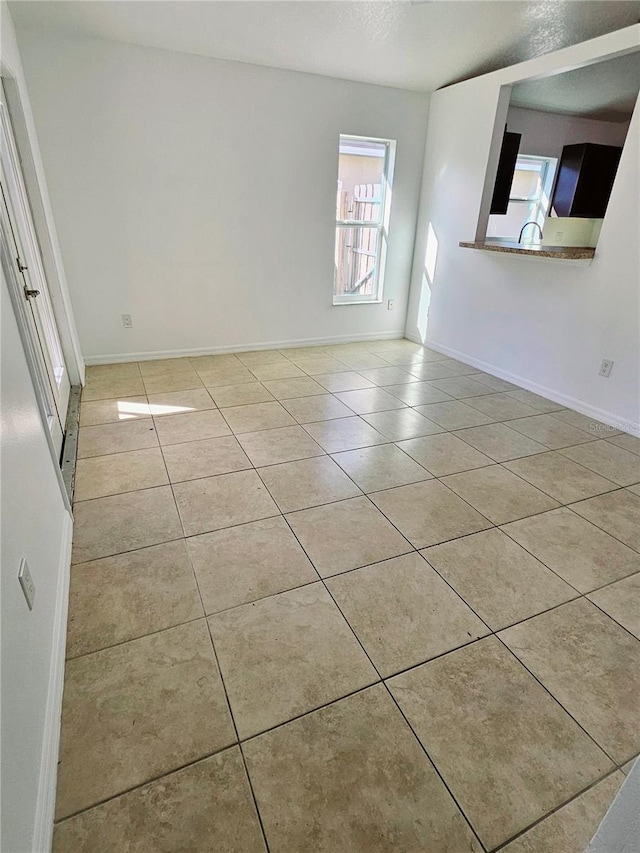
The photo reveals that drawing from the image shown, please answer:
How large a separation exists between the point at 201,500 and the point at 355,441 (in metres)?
1.03

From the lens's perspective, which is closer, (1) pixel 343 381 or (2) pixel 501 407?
(2) pixel 501 407

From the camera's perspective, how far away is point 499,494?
2289 millimetres

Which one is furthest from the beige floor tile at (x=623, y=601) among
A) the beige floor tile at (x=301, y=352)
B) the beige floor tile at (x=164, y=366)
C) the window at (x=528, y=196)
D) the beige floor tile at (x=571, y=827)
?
the window at (x=528, y=196)

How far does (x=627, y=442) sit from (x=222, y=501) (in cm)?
254

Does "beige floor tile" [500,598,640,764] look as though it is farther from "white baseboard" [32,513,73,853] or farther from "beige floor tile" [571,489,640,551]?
"white baseboard" [32,513,73,853]

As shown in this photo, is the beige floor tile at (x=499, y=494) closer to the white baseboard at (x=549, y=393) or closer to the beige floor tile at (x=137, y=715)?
the white baseboard at (x=549, y=393)

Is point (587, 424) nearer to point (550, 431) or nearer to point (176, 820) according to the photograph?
point (550, 431)

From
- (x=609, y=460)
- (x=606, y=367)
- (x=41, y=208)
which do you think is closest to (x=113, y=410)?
(x=41, y=208)

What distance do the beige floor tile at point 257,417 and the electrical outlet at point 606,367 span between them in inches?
84.6

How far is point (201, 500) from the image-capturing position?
2.16m

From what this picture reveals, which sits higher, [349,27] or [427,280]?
[349,27]

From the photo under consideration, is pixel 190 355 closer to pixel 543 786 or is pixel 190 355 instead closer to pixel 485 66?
pixel 485 66

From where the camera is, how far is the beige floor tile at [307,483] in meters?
→ 2.19

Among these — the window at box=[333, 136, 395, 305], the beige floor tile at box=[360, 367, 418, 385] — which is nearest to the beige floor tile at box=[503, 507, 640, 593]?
the beige floor tile at box=[360, 367, 418, 385]
